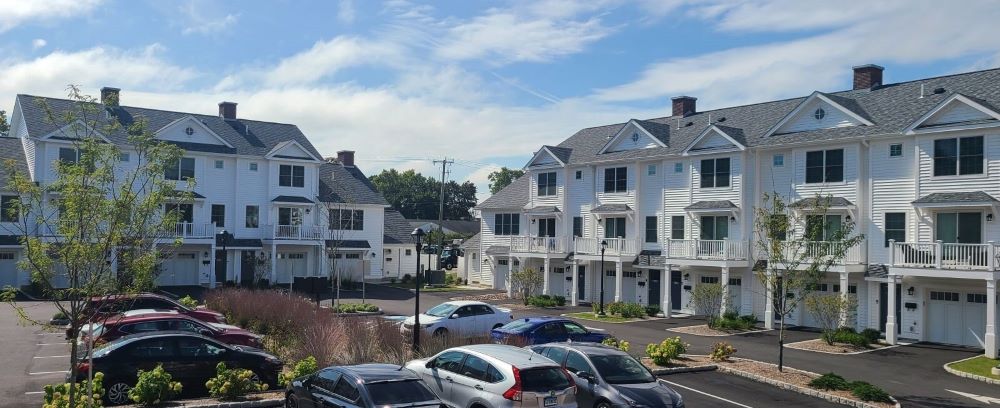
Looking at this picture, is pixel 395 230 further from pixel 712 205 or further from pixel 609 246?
pixel 712 205

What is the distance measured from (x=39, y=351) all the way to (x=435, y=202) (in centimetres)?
9593

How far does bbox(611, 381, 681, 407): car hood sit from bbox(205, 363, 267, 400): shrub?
765 cm

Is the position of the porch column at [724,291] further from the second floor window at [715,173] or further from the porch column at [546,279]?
the porch column at [546,279]

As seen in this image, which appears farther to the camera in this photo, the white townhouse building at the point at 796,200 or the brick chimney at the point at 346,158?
A: the brick chimney at the point at 346,158

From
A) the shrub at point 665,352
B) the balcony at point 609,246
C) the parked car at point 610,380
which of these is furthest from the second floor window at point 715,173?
the parked car at point 610,380

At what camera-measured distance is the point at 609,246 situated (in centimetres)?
4181

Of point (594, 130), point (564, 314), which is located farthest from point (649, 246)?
point (594, 130)

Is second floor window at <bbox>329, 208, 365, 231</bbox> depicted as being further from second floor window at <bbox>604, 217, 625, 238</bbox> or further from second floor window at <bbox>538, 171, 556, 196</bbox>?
second floor window at <bbox>604, 217, 625, 238</bbox>

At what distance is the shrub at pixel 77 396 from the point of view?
13211 millimetres

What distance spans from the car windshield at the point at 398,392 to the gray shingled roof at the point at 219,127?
36.4 m

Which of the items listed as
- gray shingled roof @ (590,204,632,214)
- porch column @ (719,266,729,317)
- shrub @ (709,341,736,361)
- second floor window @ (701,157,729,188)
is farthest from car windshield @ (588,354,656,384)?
gray shingled roof @ (590,204,632,214)

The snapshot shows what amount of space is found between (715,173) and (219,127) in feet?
102

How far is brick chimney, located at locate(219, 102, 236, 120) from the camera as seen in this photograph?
52.1 m

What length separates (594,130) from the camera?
48219 millimetres
